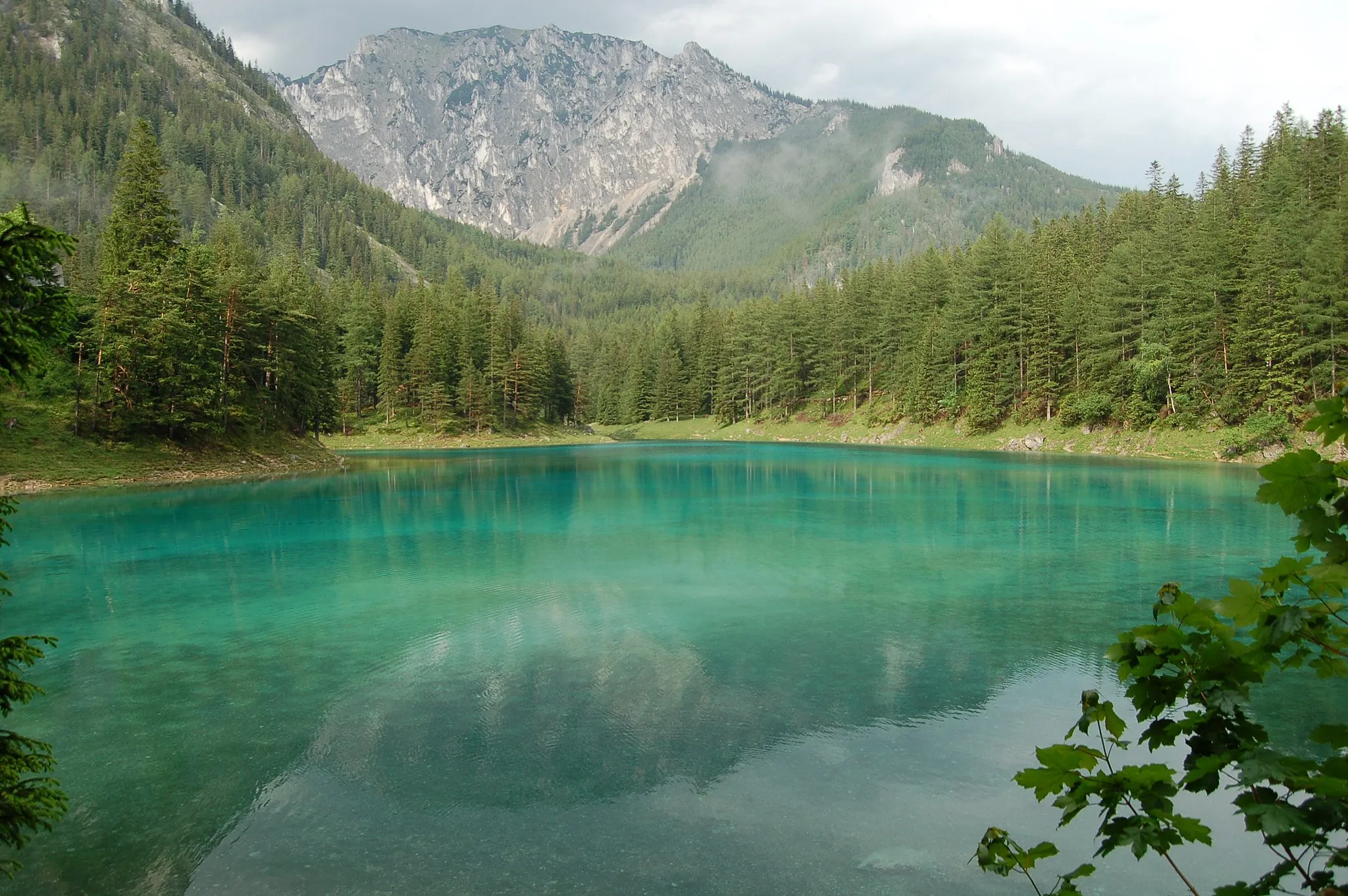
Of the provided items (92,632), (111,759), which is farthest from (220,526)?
(111,759)

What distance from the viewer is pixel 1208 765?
277 centimetres

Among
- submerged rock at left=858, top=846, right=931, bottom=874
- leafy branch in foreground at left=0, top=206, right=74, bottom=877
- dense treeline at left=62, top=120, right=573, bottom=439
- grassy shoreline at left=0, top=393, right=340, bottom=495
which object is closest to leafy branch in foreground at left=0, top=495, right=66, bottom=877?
leafy branch in foreground at left=0, top=206, right=74, bottom=877

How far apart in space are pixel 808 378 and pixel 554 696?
304 feet

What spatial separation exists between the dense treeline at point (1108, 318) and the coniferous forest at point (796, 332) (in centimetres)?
23

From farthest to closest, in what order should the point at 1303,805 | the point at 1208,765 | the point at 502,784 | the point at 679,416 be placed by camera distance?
the point at 679,416
the point at 502,784
the point at 1208,765
the point at 1303,805

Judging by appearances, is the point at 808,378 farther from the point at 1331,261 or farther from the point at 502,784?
the point at 502,784

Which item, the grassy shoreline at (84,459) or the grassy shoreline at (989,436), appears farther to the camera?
the grassy shoreline at (989,436)

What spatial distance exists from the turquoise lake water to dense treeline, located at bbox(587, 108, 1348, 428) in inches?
1318

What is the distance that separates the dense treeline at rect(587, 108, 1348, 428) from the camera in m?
48.5

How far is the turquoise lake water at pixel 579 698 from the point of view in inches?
253

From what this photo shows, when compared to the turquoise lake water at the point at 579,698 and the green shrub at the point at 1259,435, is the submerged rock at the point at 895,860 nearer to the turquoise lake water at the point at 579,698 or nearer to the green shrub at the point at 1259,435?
the turquoise lake water at the point at 579,698

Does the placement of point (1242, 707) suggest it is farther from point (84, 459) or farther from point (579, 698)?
point (84, 459)

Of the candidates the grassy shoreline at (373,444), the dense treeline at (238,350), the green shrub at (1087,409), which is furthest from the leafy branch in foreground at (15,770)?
the green shrub at (1087,409)

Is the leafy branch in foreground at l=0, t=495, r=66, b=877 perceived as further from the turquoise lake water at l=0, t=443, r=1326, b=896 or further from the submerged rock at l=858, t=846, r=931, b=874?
the submerged rock at l=858, t=846, r=931, b=874
